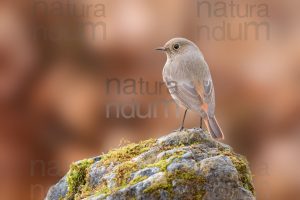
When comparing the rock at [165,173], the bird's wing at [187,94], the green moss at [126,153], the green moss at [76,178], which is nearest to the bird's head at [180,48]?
the bird's wing at [187,94]

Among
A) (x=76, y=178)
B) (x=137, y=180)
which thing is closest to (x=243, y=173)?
(x=137, y=180)

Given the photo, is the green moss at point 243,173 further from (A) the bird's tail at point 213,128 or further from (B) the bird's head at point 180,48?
(B) the bird's head at point 180,48

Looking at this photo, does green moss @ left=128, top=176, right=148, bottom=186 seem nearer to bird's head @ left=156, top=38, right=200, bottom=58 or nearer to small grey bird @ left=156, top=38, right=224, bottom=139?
small grey bird @ left=156, top=38, right=224, bottom=139

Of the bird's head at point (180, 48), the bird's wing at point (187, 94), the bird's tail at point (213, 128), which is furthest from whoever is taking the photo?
the bird's head at point (180, 48)

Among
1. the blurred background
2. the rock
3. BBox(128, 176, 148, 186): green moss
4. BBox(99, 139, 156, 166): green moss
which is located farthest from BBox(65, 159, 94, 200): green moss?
the blurred background

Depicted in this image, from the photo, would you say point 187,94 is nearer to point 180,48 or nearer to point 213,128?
point 180,48

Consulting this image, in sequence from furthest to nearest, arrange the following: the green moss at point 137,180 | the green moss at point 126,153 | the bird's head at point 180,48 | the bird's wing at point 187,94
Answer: the bird's head at point 180,48 < the bird's wing at point 187,94 < the green moss at point 126,153 < the green moss at point 137,180

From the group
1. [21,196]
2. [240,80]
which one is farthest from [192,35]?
[21,196]
